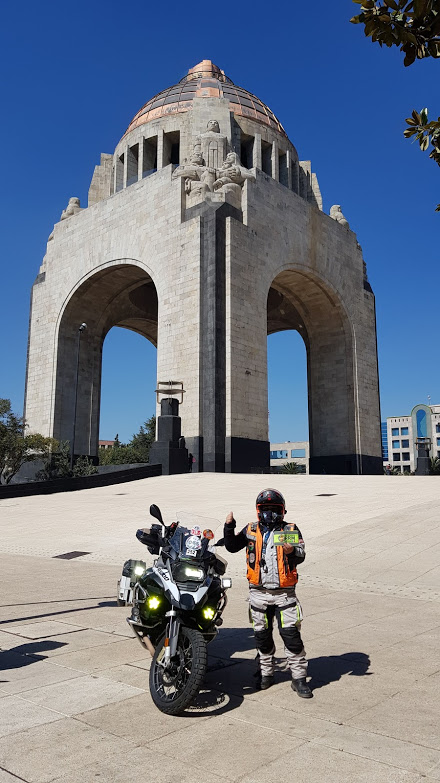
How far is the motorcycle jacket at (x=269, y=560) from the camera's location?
4250 millimetres

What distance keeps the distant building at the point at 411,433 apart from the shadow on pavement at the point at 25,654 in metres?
83.0

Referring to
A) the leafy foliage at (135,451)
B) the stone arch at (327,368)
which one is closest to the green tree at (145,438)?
the leafy foliage at (135,451)

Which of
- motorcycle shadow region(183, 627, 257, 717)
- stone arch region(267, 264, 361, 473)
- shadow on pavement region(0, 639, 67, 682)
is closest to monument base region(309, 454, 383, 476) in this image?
stone arch region(267, 264, 361, 473)

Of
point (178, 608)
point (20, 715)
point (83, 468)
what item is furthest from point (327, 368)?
point (20, 715)

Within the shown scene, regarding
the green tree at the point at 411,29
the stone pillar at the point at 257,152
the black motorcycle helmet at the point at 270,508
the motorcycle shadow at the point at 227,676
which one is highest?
the stone pillar at the point at 257,152

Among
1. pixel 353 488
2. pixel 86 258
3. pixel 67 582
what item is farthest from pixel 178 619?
pixel 86 258

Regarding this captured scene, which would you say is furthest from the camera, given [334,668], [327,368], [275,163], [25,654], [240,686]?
[327,368]

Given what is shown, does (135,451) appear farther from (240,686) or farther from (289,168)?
(240,686)

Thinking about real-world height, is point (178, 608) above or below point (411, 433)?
below

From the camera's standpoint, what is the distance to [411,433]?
90.6 meters

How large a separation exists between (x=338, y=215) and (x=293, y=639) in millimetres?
34842

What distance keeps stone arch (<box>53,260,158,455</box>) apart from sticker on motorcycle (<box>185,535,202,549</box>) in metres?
28.1

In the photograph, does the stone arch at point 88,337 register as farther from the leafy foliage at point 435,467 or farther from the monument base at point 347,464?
the leafy foliage at point 435,467

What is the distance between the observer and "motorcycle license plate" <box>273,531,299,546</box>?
14.1 feet
